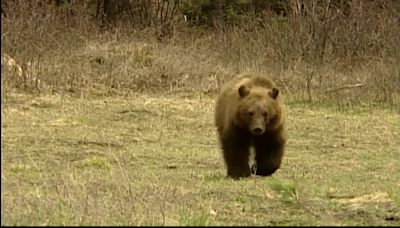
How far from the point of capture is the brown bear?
10.5 m

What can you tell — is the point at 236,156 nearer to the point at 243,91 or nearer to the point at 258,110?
the point at 258,110

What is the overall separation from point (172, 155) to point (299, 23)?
11.2 meters

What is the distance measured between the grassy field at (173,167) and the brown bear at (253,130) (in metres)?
0.25

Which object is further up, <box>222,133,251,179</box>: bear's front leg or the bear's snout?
the bear's snout

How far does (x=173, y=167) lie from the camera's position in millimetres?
11391

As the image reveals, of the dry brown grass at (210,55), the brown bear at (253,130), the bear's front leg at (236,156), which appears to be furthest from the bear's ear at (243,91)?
the dry brown grass at (210,55)

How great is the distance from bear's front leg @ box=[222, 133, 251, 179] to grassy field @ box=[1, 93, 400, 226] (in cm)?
23

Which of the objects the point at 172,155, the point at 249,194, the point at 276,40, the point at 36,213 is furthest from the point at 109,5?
the point at 36,213

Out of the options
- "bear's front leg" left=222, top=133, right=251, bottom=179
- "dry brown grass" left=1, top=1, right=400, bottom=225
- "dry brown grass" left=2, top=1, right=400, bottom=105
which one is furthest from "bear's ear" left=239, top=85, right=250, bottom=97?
"dry brown grass" left=2, top=1, right=400, bottom=105

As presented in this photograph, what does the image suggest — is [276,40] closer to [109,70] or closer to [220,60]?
[220,60]

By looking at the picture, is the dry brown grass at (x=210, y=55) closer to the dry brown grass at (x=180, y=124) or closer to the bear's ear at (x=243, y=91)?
the dry brown grass at (x=180, y=124)

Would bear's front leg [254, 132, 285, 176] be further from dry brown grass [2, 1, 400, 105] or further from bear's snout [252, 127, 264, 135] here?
dry brown grass [2, 1, 400, 105]

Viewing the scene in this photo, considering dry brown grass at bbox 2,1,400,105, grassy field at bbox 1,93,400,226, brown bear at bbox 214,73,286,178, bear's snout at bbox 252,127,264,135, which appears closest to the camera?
grassy field at bbox 1,93,400,226

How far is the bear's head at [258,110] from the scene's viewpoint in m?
10.4
